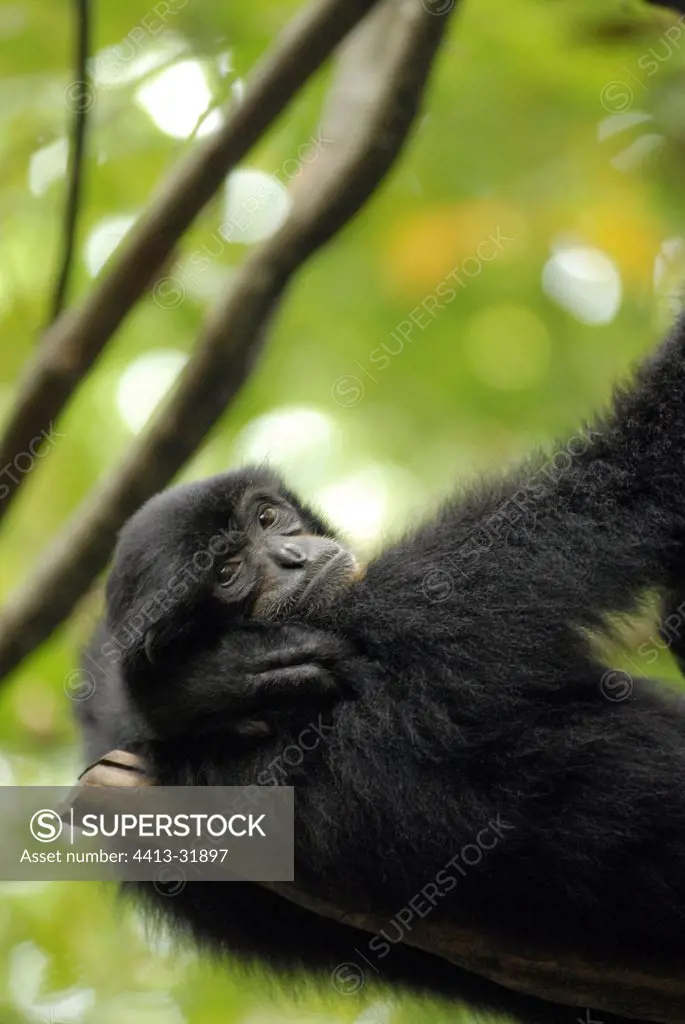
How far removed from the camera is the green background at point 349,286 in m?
5.92

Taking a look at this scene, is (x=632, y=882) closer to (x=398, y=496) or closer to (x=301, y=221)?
(x=301, y=221)

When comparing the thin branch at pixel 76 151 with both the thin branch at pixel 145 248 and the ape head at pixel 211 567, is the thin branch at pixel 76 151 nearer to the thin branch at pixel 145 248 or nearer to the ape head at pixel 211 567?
the thin branch at pixel 145 248

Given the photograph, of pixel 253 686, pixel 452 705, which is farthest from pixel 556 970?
pixel 253 686

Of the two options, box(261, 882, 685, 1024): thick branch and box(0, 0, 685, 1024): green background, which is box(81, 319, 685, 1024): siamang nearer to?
box(261, 882, 685, 1024): thick branch

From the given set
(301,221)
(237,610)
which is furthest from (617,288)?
(237,610)

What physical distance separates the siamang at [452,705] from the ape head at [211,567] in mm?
10

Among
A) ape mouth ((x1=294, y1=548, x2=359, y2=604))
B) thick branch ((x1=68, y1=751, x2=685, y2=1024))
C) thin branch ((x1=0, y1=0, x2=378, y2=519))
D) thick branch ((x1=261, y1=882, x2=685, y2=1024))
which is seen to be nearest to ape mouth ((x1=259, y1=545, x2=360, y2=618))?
ape mouth ((x1=294, y1=548, x2=359, y2=604))

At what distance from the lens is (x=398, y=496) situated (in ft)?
24.6

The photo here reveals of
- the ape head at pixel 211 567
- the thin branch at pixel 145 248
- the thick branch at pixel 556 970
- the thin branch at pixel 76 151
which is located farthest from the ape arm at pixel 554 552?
the thin branch at pixel 76 151

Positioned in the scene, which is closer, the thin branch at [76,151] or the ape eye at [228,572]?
the ape eye at [228,572]

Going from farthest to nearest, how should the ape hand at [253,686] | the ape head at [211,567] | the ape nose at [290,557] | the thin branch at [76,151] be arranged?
the thin branch at [76,151]
the ape nose at [290,557]
the ape head at [211,567]
the ape hand at [253,686]

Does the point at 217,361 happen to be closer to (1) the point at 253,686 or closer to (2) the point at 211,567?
(2) the point at 211,567

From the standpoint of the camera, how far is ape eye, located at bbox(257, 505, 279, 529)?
436 centimetres

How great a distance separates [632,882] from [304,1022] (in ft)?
9.44
